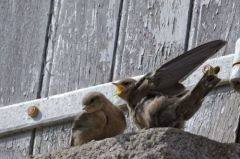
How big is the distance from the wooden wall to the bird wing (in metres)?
0.16

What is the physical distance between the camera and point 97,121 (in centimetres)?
480

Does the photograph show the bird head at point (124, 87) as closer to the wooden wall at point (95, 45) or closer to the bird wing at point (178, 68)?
the bird wing at point (178, 68)

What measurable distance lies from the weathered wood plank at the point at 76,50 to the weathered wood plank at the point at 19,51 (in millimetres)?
63

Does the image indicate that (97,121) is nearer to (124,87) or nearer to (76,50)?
(124,87)

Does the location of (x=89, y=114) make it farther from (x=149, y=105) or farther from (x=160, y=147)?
(x=160, y=147)

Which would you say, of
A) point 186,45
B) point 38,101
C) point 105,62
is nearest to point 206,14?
point 186,45

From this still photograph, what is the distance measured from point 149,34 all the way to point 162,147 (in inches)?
38.2

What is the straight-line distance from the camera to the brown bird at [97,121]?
468cm

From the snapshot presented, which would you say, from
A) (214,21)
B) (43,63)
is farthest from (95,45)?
(214,21)

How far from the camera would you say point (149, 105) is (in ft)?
14.6

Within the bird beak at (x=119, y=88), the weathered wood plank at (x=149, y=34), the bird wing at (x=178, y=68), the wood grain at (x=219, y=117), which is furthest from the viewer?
the weathered wood plank at (x=149, y=34)

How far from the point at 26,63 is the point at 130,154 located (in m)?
1.21

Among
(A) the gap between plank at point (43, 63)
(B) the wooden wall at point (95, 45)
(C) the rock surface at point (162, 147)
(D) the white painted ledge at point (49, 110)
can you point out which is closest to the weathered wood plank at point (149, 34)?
(B) the wooden wall at point (95, 45)

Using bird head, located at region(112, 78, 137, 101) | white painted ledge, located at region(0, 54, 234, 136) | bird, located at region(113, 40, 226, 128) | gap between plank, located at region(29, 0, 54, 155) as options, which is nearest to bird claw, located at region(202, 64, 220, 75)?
bird, located at region(113, 40, 226, 128)
